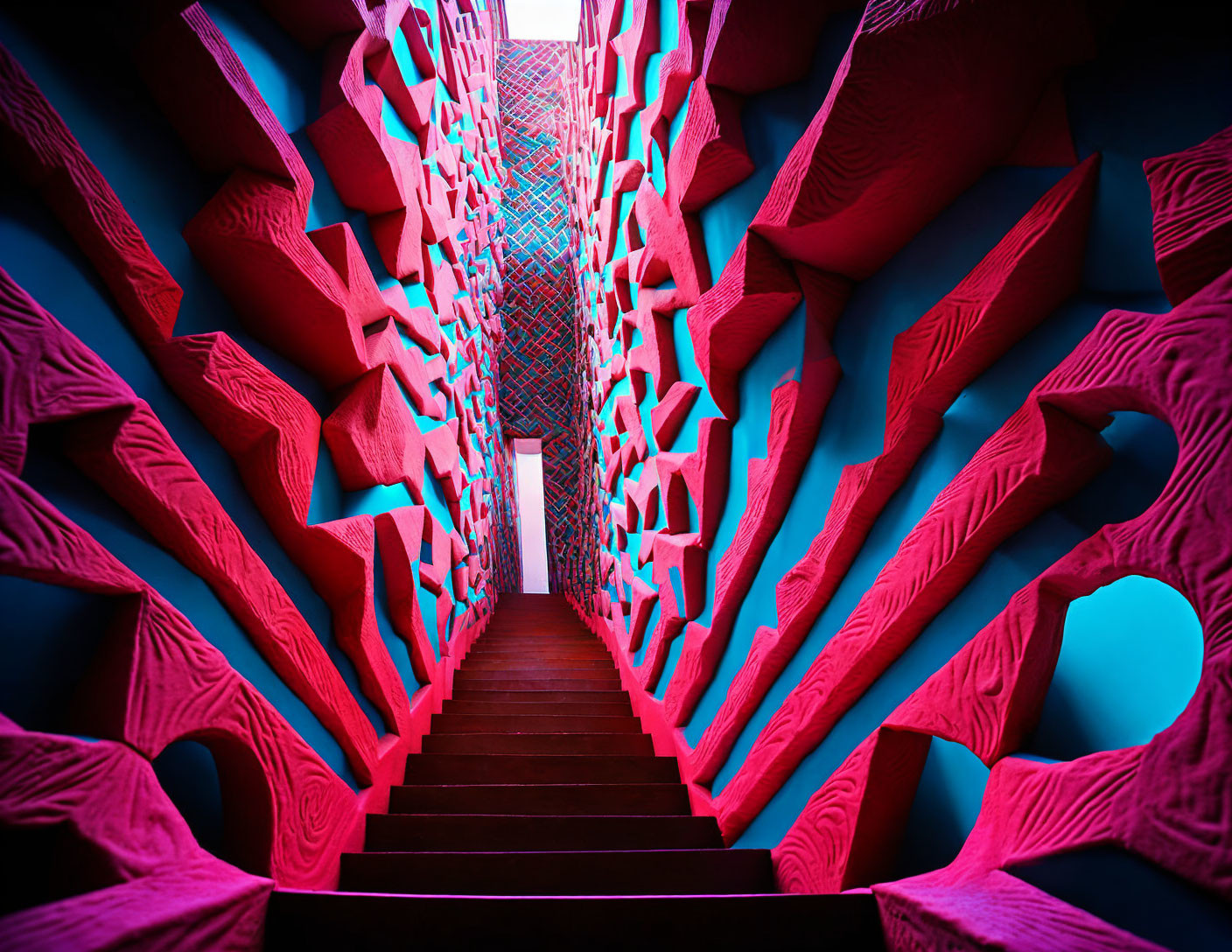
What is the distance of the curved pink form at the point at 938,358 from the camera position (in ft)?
2.55

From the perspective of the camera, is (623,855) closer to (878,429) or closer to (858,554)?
(858,554)

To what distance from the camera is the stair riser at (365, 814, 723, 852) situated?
5.14 ft

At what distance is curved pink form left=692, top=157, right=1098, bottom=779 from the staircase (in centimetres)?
48

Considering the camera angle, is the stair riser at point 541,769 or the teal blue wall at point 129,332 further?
the stair riser at point 541,769

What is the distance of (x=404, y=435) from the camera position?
6.31ft

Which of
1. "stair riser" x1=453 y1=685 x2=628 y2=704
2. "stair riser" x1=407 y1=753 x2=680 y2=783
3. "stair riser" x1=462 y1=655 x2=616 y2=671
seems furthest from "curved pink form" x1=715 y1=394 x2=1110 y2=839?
"stair riser" x1=462 y1=655 x2=616 y2=671

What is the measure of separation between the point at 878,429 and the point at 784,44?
34.2 inches

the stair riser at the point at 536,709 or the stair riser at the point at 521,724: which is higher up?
the stair riser at the point at 536,709

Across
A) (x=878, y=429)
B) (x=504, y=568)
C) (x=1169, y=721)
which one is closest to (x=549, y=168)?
(x=504, y=568)

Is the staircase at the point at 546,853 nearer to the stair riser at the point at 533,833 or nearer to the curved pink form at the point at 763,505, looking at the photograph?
the stair riser at the point at 533,833

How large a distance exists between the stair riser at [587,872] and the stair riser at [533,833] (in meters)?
0.26

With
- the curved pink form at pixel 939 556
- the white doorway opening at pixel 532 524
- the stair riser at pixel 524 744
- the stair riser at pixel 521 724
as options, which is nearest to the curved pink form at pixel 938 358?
the curved pink form at pixel 939 556

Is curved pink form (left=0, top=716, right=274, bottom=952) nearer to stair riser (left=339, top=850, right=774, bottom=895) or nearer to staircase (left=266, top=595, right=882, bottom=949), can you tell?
staircase (left=266, top=595, right=882, bottom=949)

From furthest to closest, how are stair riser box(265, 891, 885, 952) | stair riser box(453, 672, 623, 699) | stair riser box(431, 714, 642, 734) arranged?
1. stair riser box(453, 672, 623, 699)
2. stair riser box(431, 714, 642, 734)
3. stair riser box(265, 891, 885, 952)
